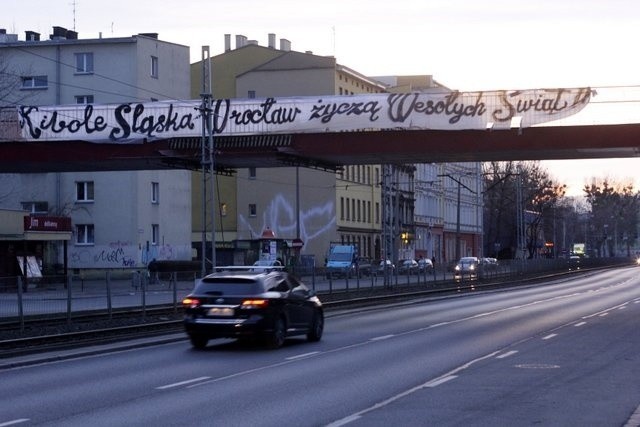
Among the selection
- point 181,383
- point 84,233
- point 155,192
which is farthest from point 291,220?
point 181,383

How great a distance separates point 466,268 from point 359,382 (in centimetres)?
5851

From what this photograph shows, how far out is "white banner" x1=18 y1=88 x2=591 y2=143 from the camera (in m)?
35.2

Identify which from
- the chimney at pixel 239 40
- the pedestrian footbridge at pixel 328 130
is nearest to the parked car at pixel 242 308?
the pedestrian footbridge at pixel 328 130

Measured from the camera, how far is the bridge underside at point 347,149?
3534 cm

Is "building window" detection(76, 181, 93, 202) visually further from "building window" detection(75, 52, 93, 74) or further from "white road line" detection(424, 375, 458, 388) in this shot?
"white road line" detection(424, 375, 458, 388)

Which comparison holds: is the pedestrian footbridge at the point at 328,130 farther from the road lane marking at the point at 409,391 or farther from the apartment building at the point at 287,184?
the apartment building at the point at 287,184

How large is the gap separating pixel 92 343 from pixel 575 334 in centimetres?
1078

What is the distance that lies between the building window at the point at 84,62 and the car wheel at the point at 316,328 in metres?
56.7

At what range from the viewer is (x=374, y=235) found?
108750 millimetres

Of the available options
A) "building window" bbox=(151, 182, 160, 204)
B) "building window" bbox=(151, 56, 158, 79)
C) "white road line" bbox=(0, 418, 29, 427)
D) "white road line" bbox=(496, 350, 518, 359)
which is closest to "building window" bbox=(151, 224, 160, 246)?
"building window" bbox=(151, 182, 160, 204)

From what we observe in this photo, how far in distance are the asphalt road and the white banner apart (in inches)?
325

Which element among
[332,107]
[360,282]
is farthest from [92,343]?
[360,282]

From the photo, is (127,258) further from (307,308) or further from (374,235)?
(307,308)

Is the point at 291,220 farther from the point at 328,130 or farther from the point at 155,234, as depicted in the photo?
the point at 328,130
